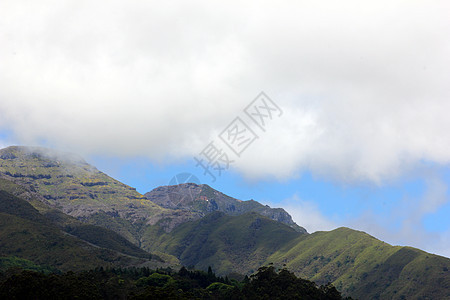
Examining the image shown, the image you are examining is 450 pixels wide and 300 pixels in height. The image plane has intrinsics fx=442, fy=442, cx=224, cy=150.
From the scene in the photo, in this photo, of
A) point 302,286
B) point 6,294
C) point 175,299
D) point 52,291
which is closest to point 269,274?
point 302,286

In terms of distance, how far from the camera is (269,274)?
187m

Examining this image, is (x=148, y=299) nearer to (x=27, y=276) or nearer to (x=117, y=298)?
(x=27, y=276)

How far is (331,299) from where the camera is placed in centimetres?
16600

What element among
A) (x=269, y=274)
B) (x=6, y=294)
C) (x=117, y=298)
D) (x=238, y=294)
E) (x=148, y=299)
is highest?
(x=269, y=274)

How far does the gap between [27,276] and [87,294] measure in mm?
17215

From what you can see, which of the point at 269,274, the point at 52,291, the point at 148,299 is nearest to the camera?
the point at 148,299

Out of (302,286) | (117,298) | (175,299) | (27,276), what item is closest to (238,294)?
(302,286)

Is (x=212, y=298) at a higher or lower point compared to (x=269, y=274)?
lower

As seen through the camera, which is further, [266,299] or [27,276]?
[266,299]

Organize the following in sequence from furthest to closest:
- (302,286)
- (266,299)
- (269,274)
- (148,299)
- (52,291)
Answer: (269,274), (302,286), (266,299), (52,291), (148,299)

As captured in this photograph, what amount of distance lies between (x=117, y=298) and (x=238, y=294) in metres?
46.4

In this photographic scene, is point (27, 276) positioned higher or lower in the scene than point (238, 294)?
lower

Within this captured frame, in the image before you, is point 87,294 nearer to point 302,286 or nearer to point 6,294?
point 6,294

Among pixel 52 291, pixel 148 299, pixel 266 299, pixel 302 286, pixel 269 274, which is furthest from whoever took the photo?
pixel 269 274
